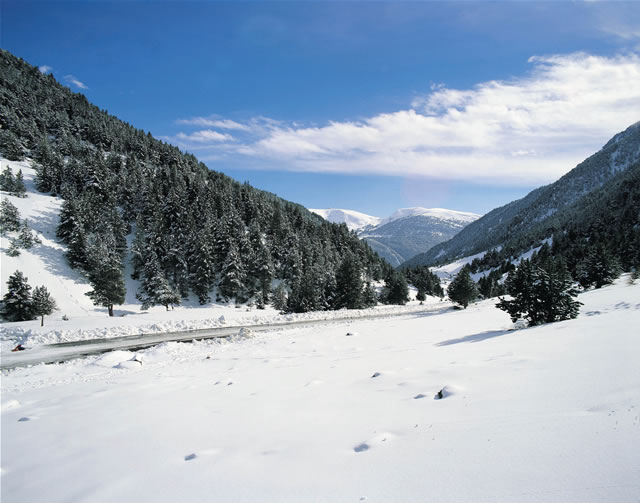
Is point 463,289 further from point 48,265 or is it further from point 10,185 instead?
point 10,185

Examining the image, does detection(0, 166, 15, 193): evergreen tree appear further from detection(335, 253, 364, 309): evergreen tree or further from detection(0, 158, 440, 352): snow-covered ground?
detection(335, 253, 364, 309): evergreen tree

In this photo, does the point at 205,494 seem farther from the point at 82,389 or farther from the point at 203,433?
the point at 82,389

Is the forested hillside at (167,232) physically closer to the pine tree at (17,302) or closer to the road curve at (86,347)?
the pine tree at (17,302)

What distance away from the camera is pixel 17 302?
35.0 meters

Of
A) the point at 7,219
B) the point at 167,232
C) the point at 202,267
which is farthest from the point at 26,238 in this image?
the point at 202,267

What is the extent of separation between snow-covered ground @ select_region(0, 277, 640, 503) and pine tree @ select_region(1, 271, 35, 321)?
113 feet

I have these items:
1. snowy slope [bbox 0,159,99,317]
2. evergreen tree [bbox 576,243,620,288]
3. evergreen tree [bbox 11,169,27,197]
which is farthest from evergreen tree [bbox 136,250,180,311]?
Answer: evergreen tree [bbox 576,243,620,288]

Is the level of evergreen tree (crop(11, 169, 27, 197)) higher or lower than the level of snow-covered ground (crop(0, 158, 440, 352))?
higher

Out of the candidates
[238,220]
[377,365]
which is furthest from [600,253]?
[238,220]

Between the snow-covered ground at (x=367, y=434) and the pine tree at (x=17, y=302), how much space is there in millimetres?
34408

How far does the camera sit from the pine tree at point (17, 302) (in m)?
34.8

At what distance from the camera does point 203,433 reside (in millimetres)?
5855

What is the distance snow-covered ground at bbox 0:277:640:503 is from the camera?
312 cm

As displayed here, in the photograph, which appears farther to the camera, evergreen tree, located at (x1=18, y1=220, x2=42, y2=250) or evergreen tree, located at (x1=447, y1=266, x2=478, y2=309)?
evergreen tree, located at (x1=18, y1=220, x2=42, y2=250)
